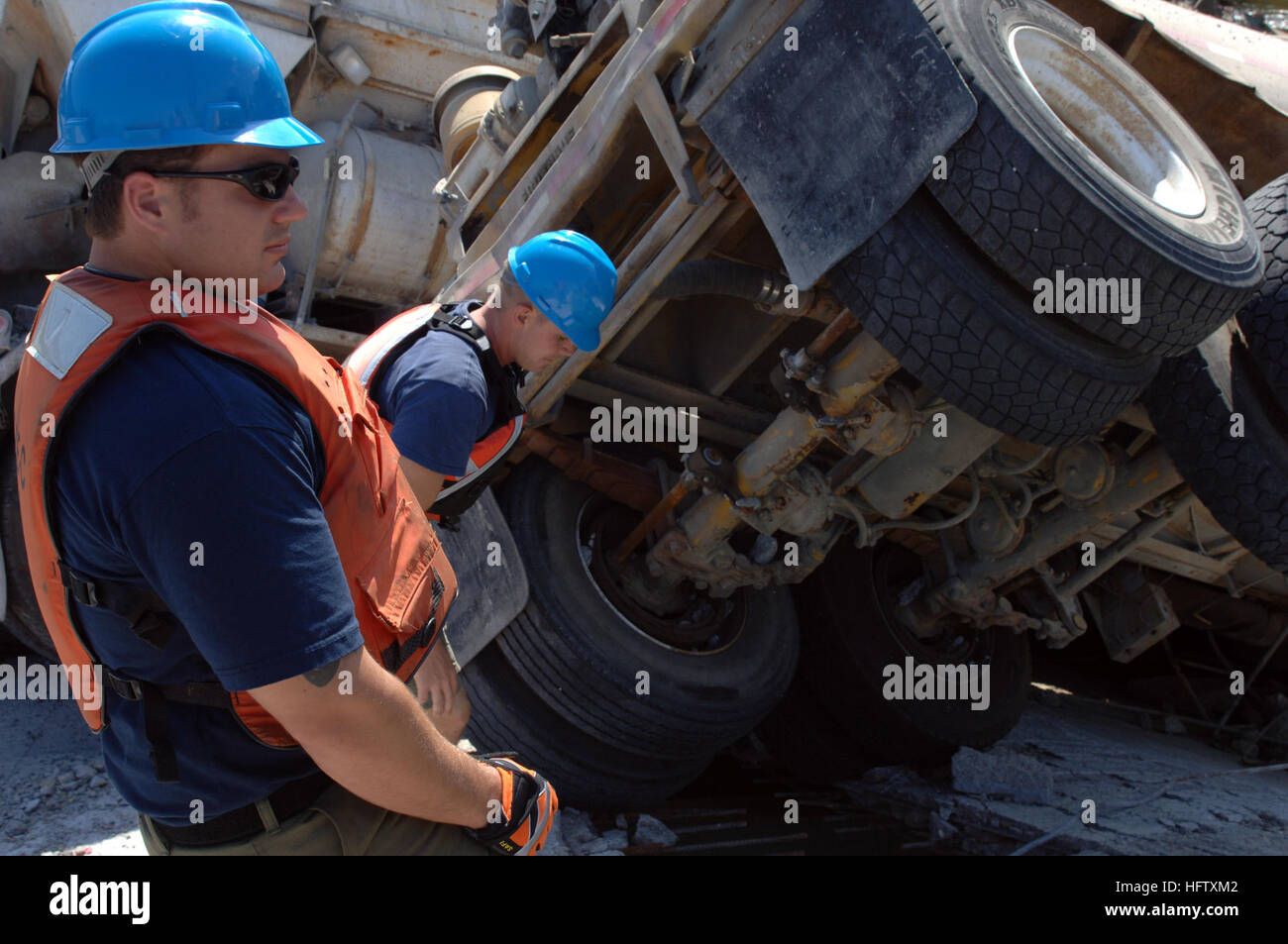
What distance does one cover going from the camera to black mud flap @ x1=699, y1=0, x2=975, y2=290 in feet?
7.39

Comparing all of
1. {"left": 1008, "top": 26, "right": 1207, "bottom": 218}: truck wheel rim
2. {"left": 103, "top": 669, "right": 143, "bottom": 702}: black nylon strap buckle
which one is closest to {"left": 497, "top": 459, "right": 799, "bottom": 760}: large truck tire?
{"left": 1008, "top": 26, "right": 1207, "bottom": 218}: truck wheel rim

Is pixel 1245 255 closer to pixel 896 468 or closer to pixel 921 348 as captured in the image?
pixel 921 348

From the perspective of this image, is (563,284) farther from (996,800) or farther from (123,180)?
(996,800)

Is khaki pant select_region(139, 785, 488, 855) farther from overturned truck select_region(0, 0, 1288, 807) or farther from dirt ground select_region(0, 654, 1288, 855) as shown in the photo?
dirt ground select_region(0, 654, 1288, 855)

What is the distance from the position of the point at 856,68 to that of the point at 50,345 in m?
1.77

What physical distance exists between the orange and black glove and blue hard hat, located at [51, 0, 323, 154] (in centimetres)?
96

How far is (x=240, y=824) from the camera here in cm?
147

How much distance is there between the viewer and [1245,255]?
2.46 metres

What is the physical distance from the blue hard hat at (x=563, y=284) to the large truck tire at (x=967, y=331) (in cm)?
56

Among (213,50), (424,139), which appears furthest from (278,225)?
(424,139)
